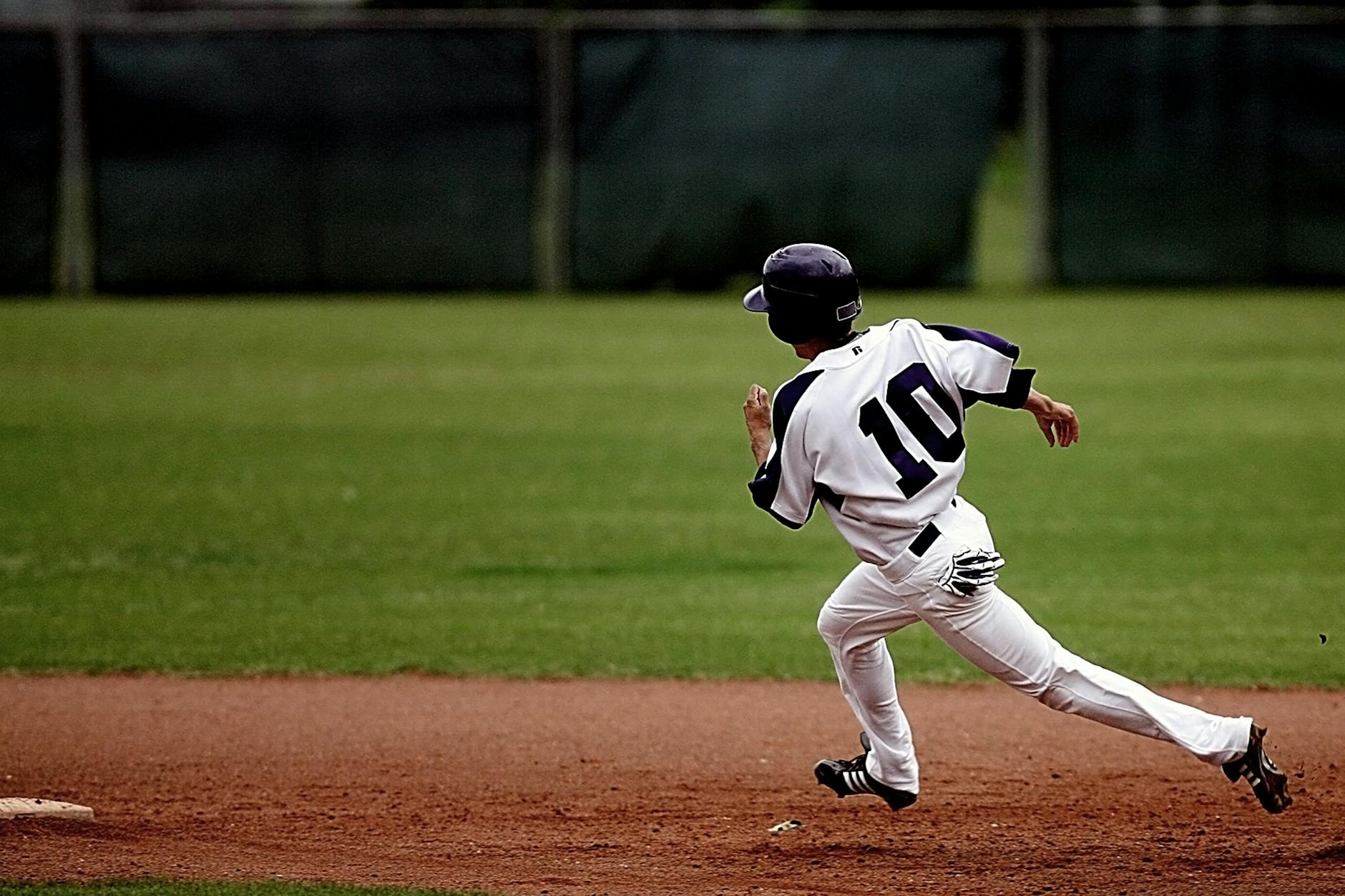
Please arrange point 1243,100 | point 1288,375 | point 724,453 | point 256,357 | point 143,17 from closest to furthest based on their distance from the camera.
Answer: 1. point 724,453
2. point 1288,375
3. point 256,357
4. point 1243,100
5. point 143,17

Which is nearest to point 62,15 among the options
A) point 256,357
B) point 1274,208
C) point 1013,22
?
point 256,357

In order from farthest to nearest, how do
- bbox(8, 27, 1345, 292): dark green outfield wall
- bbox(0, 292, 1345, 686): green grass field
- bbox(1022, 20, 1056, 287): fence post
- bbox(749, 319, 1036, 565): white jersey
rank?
bbox(8, 27, 1345, 292): dark green outfield wall
bbox(1022, 20, 1056, 287): fence post
bbox(0, 292, 1345, 686): green grass field
bbox(749, 319, 1036, 565): white jersey

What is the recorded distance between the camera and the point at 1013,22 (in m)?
21.3

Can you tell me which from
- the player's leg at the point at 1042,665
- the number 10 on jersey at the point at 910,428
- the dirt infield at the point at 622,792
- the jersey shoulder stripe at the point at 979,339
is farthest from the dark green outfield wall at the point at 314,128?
the player's leg at the point at 1042,665

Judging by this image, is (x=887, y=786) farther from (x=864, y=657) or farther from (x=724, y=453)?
(x=724, y=453)

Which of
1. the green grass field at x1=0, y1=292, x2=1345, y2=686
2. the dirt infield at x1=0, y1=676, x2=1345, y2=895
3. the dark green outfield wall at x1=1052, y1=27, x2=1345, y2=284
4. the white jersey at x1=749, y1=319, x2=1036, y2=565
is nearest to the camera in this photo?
the white jersey at x1=749, y1=319, x2=1036, y2=565

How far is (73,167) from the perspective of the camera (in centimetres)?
2177

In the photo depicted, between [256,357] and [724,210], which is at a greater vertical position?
[724,210]

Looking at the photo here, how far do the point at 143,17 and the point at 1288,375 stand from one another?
1542 centimetres

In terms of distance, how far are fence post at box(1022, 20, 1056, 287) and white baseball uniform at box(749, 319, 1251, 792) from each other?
1714cm

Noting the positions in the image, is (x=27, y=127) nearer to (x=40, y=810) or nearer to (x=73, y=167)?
(x=73, y=167)

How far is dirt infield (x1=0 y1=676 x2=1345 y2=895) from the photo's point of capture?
4977 millimetres

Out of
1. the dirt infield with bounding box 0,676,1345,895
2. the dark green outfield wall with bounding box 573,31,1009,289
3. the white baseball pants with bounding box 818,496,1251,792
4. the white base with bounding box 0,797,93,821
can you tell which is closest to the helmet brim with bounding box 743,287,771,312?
the white baseball pants with bounding box 818,496,1251,792

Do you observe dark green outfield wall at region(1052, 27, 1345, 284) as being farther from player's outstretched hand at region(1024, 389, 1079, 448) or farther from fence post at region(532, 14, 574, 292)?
player's outstretched hand at region(1024, 389, 1079, 448)
